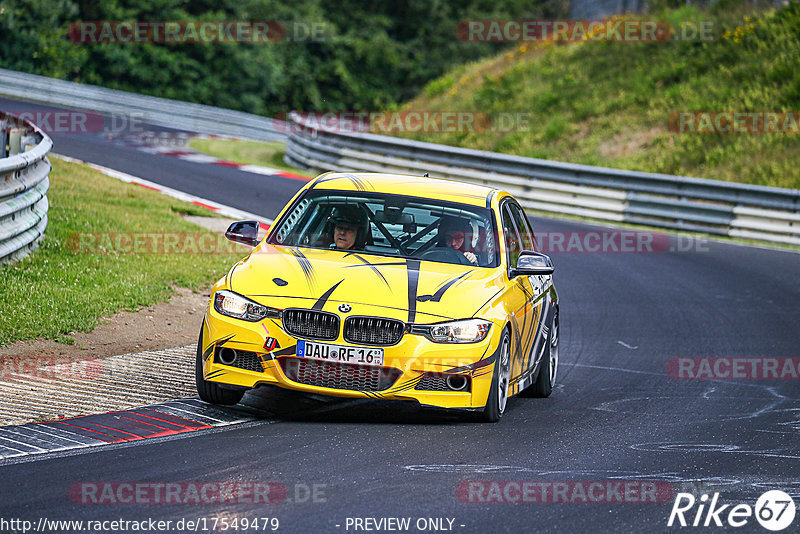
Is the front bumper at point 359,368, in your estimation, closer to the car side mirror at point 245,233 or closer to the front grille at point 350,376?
the front grille at point 350,376

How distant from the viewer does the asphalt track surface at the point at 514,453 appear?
5703 millimetres

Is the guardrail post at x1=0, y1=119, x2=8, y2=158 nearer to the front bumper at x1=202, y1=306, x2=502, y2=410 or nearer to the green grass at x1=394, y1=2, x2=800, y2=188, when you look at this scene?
the front bumper at x1=202, y1=306, x2=502, y2=410

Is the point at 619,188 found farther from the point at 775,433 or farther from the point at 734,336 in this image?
the point at 775,433

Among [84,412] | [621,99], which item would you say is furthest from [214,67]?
[84,412]

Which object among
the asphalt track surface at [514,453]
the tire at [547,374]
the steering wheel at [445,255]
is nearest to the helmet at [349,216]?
the steering wheel at [445,255]

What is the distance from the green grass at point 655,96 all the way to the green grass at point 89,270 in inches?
554

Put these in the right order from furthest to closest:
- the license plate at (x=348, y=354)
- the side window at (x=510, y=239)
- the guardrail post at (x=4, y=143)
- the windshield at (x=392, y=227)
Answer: the guardrail post at (x=4, y=143) → the side window at (x=510, y=239) → the windshield at (x=392, y=227) → the license plate at (x=348, y=354)

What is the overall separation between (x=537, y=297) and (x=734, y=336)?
4.26 m

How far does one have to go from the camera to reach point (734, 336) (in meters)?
12.7

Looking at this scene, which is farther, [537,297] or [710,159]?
[710,159]

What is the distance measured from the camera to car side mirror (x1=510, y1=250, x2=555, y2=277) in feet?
28.1

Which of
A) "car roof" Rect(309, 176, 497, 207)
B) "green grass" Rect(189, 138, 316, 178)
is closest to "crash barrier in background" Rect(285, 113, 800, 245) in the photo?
"green grass" Rect(189, 138, 316, 178)

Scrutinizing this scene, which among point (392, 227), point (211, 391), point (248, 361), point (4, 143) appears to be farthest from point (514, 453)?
point (4, 143)

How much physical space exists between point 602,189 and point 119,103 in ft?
57.7
